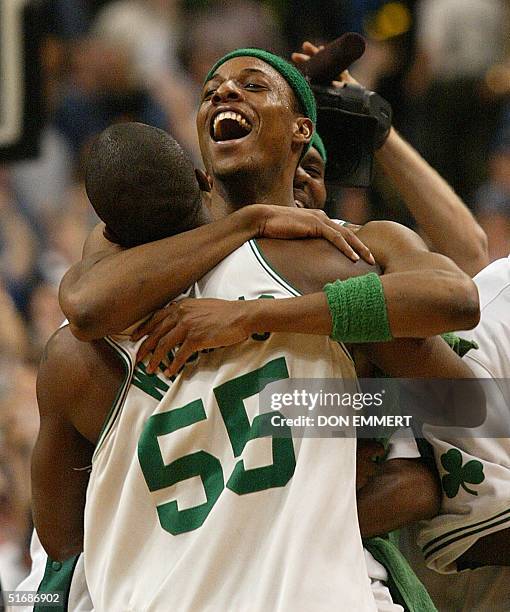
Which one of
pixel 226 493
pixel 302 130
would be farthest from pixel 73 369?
pixel 302 130

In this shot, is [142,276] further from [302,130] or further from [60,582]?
[60,582]

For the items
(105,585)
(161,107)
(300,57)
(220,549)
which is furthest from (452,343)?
(161,107)

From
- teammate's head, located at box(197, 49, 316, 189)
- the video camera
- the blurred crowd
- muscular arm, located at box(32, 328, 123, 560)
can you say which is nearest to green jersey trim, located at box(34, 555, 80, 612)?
muscular arm, located at box(32, 328, 123, 560)

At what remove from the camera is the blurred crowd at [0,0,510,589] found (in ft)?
10.8

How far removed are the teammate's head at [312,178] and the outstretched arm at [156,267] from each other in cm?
50

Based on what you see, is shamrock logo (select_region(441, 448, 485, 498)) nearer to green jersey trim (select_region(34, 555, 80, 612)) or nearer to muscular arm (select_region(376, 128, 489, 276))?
green jersey trim (select_region(34, 555, 80, 612))

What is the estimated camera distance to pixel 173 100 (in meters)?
3.75

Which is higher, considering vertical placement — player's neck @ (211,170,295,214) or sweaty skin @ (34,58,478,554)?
sweaty skin @ (34,58,478,554)

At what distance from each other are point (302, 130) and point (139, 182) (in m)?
0.41

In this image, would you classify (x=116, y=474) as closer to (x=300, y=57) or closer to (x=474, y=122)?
(x=300, y=57)

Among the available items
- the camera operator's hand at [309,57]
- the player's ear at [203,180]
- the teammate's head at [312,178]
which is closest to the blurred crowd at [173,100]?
the camera operator's hand at [309,57]

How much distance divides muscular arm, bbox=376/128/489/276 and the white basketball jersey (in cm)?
100

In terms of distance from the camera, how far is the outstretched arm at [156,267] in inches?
55.4

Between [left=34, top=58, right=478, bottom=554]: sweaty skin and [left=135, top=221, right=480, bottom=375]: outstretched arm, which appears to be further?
[left=34, top=58, right=478, bottom=554]: sweaty skin
